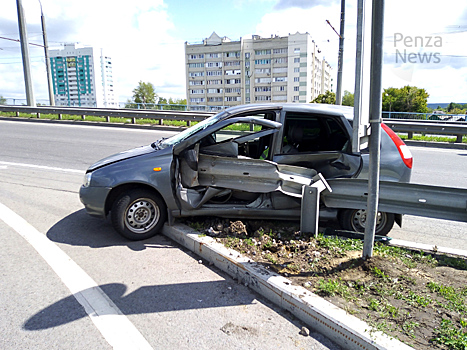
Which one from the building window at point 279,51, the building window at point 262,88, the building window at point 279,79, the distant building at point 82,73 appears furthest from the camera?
the building window at point 262,88

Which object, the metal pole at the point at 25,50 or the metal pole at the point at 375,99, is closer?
the metal pole at the point at 375,99

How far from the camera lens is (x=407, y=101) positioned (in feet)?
180

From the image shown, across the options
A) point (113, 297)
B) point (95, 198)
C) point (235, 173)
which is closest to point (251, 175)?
point (235, 173)

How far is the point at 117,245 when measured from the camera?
14.8ft

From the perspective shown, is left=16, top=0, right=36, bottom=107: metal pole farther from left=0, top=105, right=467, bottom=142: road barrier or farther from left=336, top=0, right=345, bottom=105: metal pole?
left=336, top=0, right=345, bottom=105: metal pole

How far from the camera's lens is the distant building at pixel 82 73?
235 feet

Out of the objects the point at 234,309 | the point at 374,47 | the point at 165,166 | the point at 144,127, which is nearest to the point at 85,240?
the point at 165,166

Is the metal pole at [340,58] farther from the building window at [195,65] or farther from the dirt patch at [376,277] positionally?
the building window at [195,65]

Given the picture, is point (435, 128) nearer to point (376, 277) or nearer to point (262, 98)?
point (376, 277)

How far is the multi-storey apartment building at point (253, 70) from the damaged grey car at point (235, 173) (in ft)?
289

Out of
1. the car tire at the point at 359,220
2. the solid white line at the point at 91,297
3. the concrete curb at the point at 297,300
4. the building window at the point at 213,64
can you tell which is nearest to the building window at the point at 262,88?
the building window at the point at 213,64

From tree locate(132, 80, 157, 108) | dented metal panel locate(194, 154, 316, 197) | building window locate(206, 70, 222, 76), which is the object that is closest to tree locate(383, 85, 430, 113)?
dented metal panel locate(194, 154, 316, 197)


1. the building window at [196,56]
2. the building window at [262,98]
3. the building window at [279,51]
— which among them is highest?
the building window at [196,56]

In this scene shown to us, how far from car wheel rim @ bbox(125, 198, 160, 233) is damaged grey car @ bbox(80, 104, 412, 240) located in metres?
0.01
